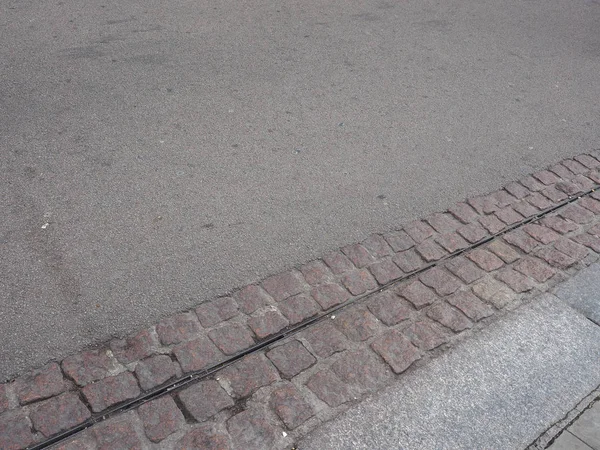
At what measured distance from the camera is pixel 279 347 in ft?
12.7

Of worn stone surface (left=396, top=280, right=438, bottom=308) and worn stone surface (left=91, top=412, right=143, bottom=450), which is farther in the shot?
worn stone surface (left=396, top=280, right=438, bottom=308)

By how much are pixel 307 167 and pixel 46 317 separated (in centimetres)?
245

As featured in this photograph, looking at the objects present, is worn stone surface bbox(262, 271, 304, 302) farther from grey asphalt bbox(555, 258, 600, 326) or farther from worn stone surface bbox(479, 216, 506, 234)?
→ grey asphalt bbox(555, 258, 600, 326)

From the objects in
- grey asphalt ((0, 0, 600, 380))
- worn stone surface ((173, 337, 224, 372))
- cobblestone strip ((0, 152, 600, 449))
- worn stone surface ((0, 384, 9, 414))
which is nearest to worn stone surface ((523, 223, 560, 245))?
cobblestone strip ((0, 152, 600, 449))

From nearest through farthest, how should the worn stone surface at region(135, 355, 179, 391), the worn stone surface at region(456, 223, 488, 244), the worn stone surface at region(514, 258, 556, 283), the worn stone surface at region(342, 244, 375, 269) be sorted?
the worn stone surface at region(135, 355, 179, 391) → the worn stone surface at region(342, 244, 375, 269) → the worn stone surface at region(514, 258, 556, 283) → the worn stone surface at region(456, 223, 488, 244)

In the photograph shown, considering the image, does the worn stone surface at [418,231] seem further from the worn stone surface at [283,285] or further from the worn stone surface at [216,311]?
the worn stone surface at [216,311]

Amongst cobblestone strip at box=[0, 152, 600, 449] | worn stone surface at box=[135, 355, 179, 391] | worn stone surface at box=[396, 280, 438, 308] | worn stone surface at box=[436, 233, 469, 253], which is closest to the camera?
cobblestone strip at box=[0, 152, 600, 449]

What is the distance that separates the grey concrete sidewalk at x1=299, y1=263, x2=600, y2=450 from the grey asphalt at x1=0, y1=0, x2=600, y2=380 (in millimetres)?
1217

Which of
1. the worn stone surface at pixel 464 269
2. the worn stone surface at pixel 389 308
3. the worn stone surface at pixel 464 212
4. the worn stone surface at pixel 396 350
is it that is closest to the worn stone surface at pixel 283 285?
the worn stone surface at pixel 389 308

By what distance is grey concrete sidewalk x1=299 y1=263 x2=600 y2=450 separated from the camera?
3.44 m

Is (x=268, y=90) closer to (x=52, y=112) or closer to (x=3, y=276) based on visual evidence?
(x=52, y=112)

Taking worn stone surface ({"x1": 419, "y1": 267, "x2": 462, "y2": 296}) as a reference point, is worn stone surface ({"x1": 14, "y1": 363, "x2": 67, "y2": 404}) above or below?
above

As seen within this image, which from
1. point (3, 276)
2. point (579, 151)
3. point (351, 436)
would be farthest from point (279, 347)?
point (579, 151)

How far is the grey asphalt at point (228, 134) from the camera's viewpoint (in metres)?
4.19
